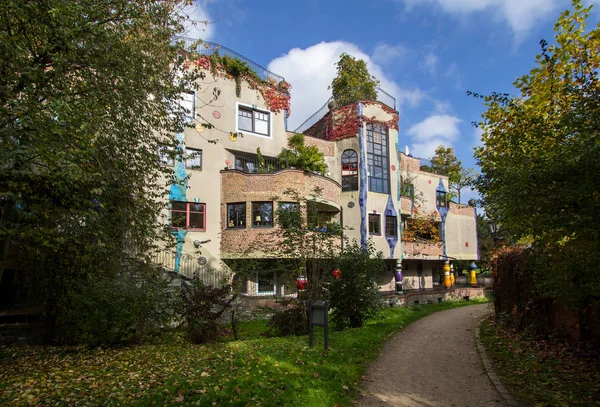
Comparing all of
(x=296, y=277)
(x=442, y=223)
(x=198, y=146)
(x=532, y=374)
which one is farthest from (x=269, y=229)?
(x=442, y=223)

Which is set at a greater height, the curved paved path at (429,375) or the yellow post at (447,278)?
the yellow post at (447,278)

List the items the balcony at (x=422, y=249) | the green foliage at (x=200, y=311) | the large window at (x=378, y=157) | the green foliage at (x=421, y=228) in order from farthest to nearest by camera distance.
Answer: the green foliage at (x=421, y=228) → the balcony at (x=422, y=249) → the large window at (x=378, y=157) → the green foliage at (x=200, y=311)

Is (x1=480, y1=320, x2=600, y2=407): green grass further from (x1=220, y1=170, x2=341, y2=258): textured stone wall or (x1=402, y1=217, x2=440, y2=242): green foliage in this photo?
(x1=402, y1=217, x2=440, y2=242): green foliage

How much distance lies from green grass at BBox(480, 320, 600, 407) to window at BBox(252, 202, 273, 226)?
11.7 m

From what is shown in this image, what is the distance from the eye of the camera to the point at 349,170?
24.8 meters

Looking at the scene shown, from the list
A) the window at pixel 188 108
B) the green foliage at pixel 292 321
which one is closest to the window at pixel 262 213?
the window at pixel 188 108

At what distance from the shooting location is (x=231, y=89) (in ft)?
69.4

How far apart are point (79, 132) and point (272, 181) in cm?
1358

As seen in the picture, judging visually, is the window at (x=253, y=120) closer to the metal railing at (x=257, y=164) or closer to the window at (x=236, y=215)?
the metal railing at (x=257, y=164)

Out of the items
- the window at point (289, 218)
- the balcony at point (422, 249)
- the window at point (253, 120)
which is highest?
the window at point (253, 120)

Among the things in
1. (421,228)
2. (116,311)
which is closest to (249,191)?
(116,311)

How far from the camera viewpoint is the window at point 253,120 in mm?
21486

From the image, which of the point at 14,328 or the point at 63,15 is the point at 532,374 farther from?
the point at 14,328

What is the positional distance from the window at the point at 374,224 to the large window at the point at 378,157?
1651 millimetres
